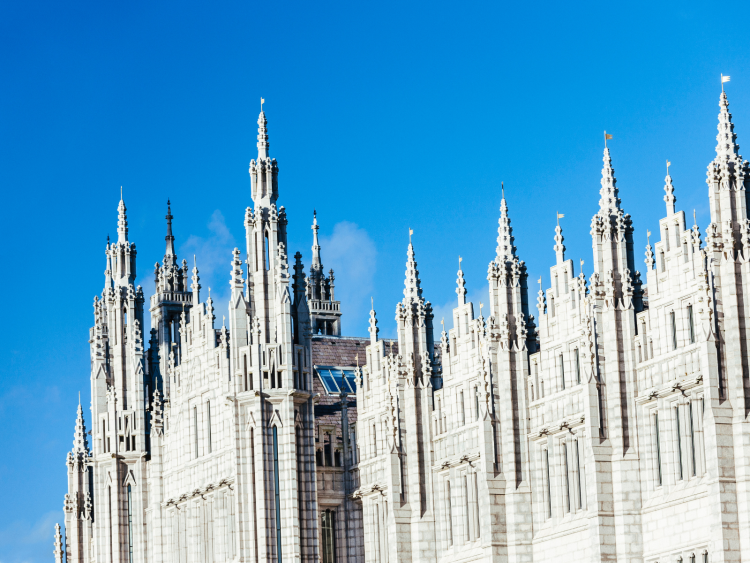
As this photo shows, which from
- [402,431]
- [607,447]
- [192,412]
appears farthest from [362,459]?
[607,447]

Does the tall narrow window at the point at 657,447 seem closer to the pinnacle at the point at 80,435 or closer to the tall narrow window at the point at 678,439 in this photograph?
the tall narrow window at the point at 678,439

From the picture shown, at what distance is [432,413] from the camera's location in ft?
218

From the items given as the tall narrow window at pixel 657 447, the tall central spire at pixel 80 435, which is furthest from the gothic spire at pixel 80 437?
the tall narrow window at pixel 657 447

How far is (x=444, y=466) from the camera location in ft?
214

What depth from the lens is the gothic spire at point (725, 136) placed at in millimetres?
50938

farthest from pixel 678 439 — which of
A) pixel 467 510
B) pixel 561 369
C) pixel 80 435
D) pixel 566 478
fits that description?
pixel 80 435

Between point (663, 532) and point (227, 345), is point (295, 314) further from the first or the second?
point (663, 532)

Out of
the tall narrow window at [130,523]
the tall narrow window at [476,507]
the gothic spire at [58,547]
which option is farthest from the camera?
the gothic spire at [58,547]

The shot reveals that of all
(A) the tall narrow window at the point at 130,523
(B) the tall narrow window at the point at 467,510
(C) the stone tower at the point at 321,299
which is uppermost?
(C) the stone tower at the point at 321,299

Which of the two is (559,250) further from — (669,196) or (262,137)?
(262,137)

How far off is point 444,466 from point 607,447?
11.7 meters

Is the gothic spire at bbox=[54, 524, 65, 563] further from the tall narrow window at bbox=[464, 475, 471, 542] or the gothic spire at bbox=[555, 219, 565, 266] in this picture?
the gothic spire at bbox=[555, 219, 565, 266]

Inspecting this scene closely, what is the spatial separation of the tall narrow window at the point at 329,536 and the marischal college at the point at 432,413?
0.32 ft

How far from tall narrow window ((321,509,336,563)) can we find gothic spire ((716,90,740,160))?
93.7ft
